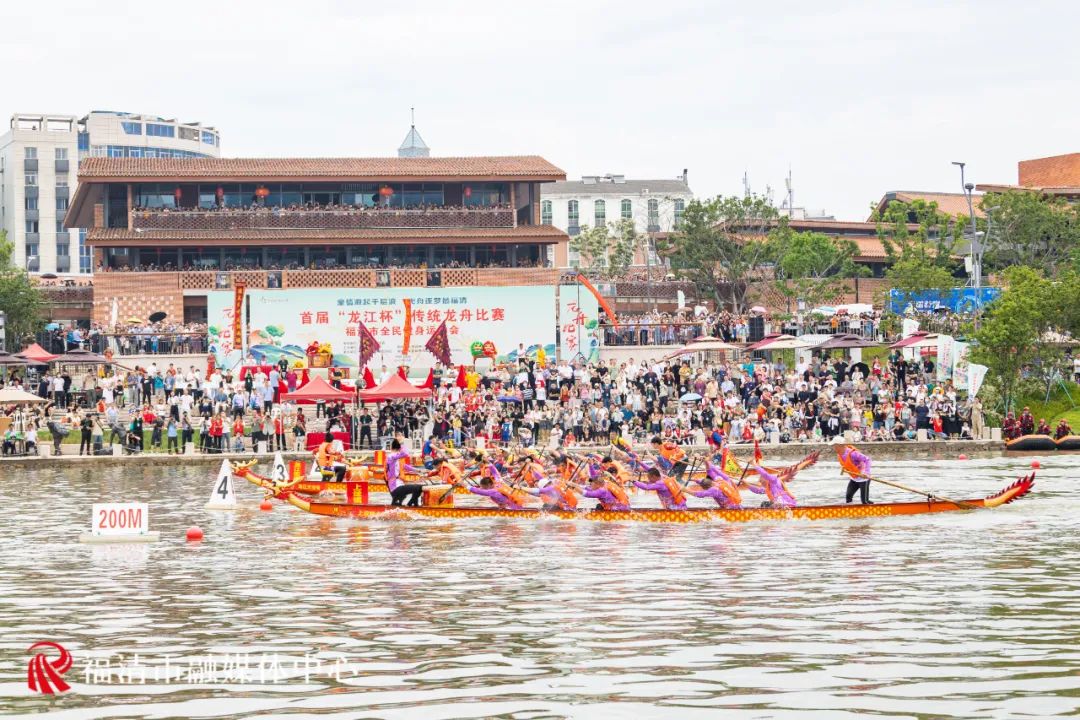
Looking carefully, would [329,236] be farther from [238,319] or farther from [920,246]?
[920,246]

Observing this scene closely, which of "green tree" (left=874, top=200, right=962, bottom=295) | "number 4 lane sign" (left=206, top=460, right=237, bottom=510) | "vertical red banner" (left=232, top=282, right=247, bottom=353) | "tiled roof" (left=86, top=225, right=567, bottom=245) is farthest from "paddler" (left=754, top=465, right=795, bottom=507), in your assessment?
"tiled roof" (left=86, top=225, right=567, bottom=245)

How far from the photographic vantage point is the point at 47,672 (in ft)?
50.9

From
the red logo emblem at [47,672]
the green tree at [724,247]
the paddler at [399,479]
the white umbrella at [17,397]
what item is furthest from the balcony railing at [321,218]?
the red logo emblem at [47,672]

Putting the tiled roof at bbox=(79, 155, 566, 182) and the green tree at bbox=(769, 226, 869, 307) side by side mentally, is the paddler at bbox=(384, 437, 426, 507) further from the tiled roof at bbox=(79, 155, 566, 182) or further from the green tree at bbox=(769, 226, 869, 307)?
the green tree at bbox=(769, 226, 869, 307)

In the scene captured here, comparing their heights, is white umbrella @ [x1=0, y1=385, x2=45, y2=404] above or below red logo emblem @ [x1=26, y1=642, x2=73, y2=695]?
above

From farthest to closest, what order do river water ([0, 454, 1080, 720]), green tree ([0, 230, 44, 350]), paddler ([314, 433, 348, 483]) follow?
green tree ([0, 230, 44, 350]), paddler ([314, 433, 348, 483]), river water ([0, 454, 1080, 720])

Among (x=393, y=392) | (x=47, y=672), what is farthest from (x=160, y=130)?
(x=47, y=672)

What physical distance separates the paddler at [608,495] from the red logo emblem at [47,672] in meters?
15.6

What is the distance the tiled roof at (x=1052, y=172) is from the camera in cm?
10031

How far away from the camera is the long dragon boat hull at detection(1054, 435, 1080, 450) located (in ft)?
156

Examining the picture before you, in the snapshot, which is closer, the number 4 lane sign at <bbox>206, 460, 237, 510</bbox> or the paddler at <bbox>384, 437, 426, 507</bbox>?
the paddler at <bbox>384, 437, 426, 507</bbox>

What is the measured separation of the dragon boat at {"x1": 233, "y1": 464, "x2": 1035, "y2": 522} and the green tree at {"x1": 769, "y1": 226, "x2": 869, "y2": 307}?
48440 mm

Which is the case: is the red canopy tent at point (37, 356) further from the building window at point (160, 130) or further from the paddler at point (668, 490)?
the building window at point (160, 130)

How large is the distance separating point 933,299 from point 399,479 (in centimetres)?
4321
